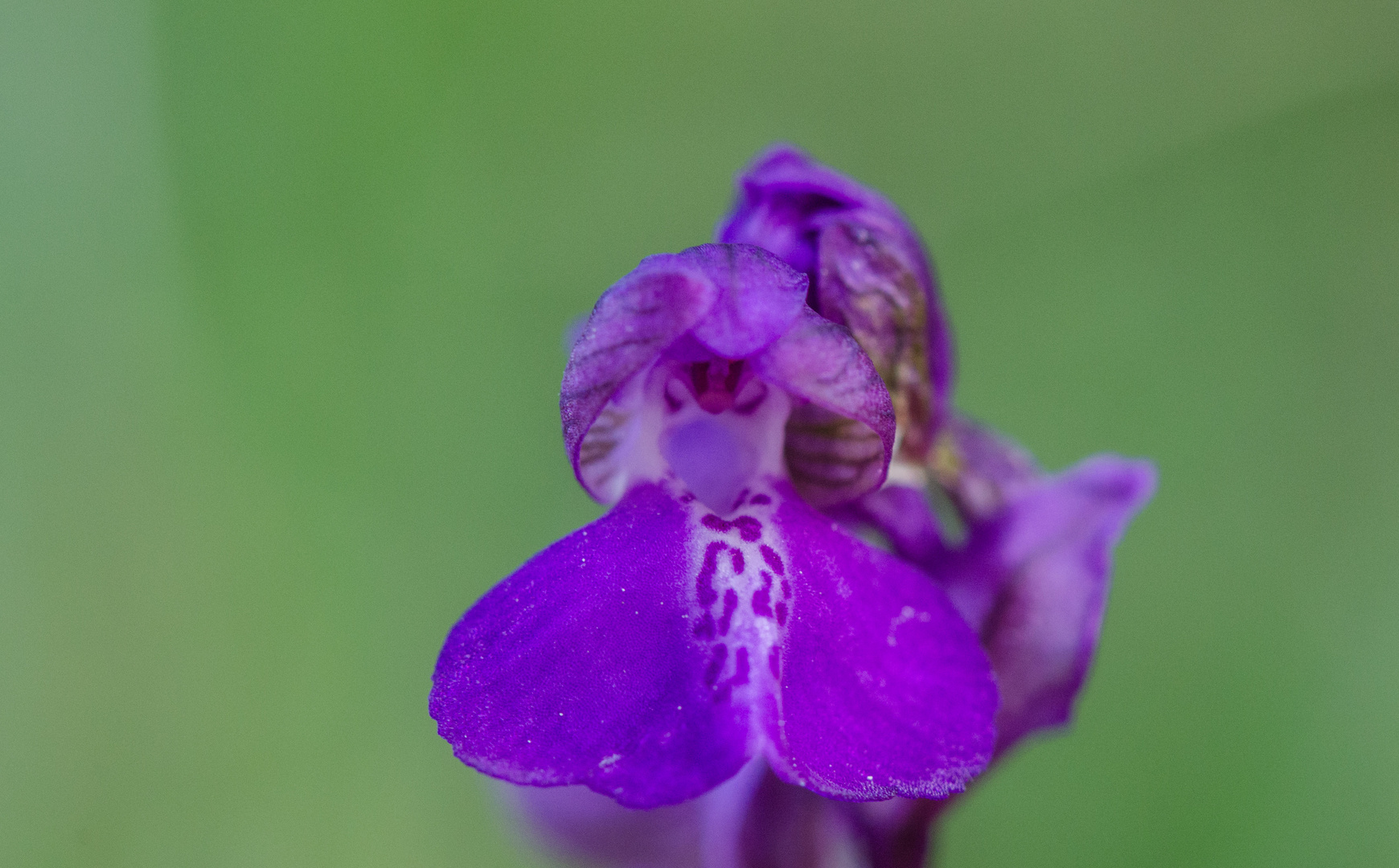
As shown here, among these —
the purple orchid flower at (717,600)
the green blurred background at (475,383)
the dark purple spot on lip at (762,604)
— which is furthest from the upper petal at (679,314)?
the green blurred background at (475,383)

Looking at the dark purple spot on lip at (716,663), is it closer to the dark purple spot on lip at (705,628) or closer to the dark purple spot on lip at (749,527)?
the dark purple spot on lip at (705,628)

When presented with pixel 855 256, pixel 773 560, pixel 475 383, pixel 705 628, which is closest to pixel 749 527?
pixel 773 560

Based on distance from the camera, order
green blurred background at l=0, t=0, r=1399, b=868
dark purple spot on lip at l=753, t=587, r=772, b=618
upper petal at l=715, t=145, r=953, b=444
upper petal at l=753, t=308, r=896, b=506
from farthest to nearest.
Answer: green blurred background at l=0, t=0, r=1399, b=868 < upper petal at l=715, t=145, r=953, b=444 < upper petal at l=753, t=308, r=896, b=506 < dark purple spot on lip at l=753, t=587, r=772, b=618

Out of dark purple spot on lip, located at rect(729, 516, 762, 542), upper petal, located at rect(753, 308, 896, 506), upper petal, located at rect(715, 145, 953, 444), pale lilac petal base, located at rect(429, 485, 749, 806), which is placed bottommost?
pale lilac petal base, located at rect(429, 485, 749, 806)

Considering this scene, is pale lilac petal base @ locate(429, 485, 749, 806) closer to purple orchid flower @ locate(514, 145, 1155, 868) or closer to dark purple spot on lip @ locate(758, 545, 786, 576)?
dark purple spot on lip @ locate(758, 545, 786, 576)

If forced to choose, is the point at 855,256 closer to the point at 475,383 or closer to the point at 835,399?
the point at 835,399

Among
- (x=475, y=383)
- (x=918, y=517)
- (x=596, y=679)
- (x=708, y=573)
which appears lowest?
(x=596, y=679)

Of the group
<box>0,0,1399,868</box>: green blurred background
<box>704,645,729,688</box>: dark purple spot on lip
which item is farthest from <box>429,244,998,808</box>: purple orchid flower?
<box>0,0,1399,868</box>: green blurred background
